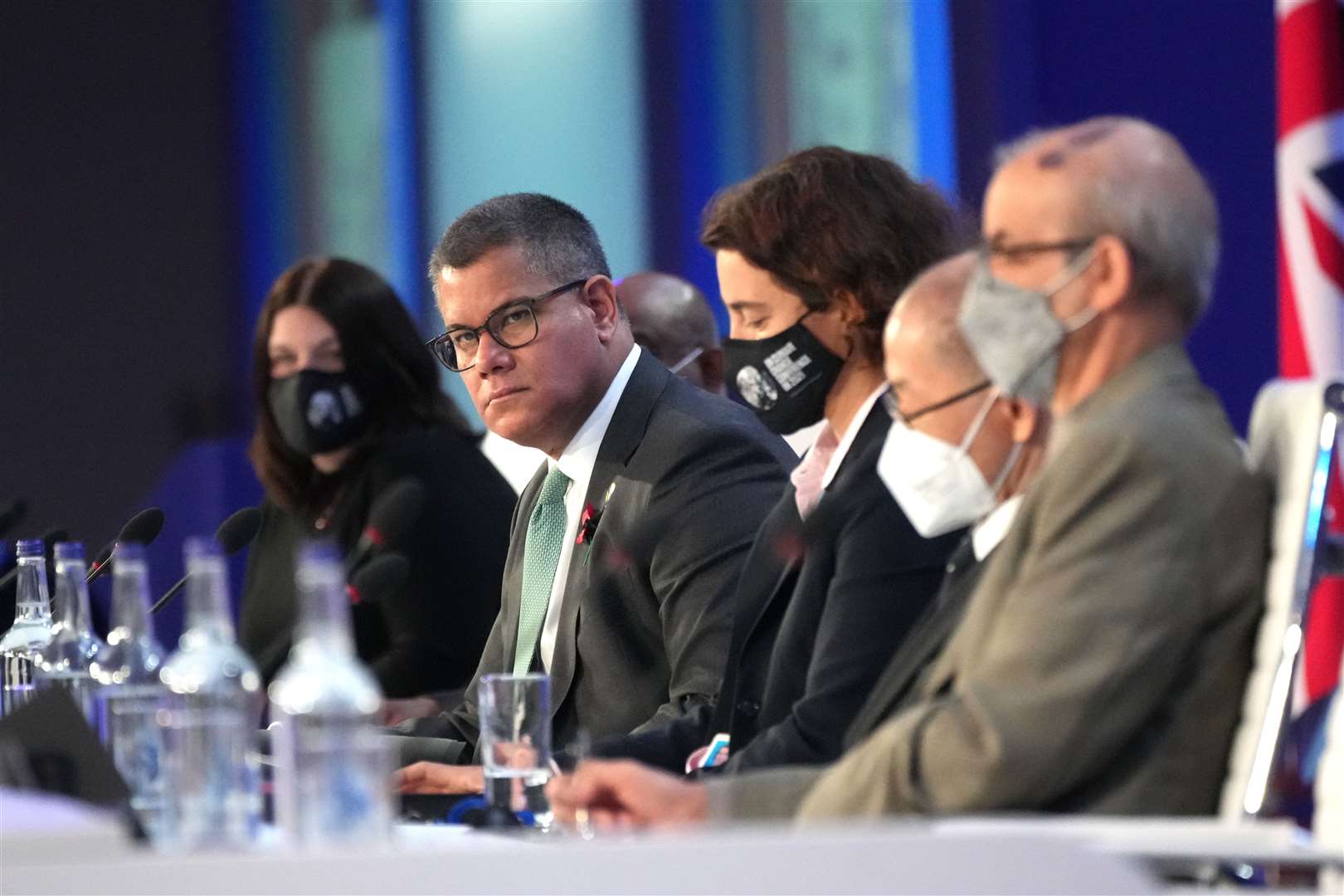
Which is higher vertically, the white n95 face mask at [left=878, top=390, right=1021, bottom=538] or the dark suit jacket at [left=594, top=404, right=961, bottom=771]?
the white n95 face mask at [left=878, top=390, right=1021, bottom=538]

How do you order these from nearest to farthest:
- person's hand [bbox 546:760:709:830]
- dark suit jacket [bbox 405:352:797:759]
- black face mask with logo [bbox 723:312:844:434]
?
person's hand [bbox 546:760:709:830], black face mask with logo [bbox 723:312:844:434], dark suit jacket [bbox 405:352:797:759]

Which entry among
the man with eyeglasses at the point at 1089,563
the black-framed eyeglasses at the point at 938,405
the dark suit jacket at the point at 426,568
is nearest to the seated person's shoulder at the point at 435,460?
the dark suit jacket at the point at 426,568

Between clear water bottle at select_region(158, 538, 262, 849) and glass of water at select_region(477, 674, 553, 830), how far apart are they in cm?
44

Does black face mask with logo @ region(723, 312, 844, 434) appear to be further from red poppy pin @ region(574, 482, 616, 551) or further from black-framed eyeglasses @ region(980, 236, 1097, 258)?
black-framed eyeglasses @ region(980, 236, 1097, 258)

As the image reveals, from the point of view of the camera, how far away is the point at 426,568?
4.12 meters

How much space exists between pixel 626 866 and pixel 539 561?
2026 millimetres

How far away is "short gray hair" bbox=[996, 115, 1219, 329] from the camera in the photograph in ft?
6.80

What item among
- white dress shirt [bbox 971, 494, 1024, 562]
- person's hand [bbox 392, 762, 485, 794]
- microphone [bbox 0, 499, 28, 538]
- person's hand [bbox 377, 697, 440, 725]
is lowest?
person's hand [bbox 377, 697, 440, 725]

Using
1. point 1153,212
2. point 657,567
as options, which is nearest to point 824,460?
point 657,567

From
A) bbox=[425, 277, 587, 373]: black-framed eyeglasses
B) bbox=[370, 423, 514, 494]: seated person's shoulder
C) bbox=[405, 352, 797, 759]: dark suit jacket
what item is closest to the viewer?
bbox=[405, 352, 797, 759]: dark suit jacket

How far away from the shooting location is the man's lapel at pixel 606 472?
3.25 m

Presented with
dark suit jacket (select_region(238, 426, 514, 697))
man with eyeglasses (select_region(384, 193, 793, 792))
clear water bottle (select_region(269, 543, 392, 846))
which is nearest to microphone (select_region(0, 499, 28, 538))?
dark suit jacket (select_region(238, 426, 514, 697))

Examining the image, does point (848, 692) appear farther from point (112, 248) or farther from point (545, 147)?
point (112, 248)

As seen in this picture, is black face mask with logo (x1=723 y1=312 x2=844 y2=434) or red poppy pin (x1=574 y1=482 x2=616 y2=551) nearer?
black face mask with logo (x1=723 y1=312 x2=844 y2=434)
